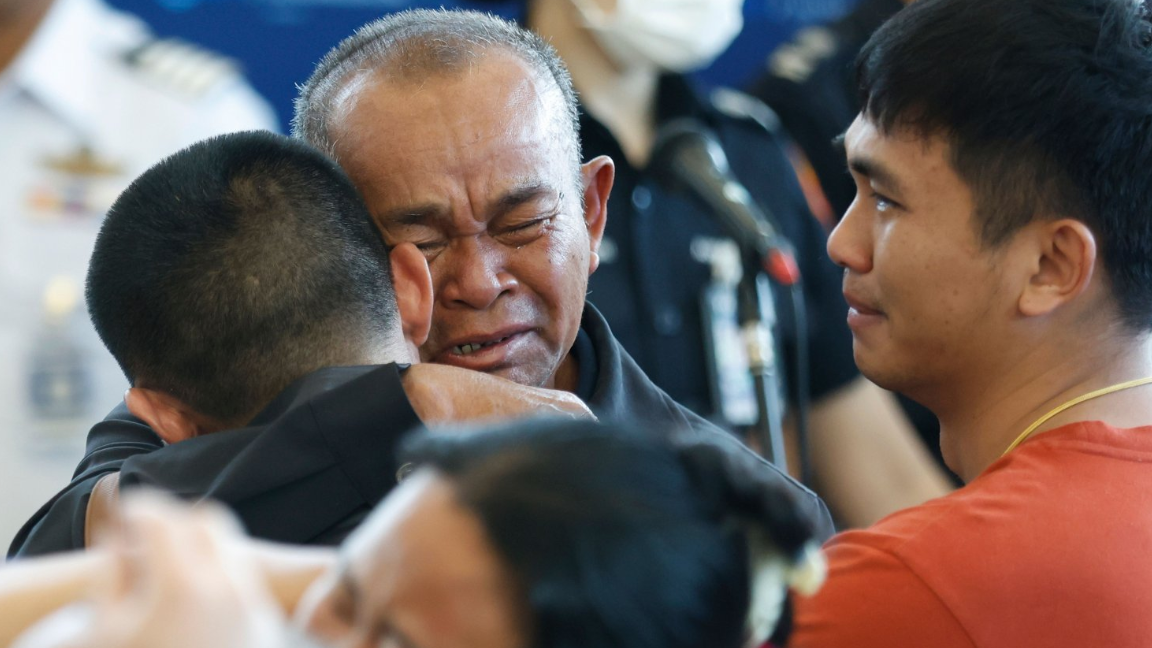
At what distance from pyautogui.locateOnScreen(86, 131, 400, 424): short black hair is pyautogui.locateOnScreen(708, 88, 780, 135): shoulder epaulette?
1833 millimetres

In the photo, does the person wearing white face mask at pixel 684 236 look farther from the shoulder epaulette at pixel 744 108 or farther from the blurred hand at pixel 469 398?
the blurred hand at pixel 469 398

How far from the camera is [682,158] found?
7.09ft

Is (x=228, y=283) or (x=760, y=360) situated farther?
(x=760, y=360)

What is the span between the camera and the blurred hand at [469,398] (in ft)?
3.99

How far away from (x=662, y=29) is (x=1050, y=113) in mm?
1645

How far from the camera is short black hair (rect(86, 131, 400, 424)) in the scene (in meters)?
1.26

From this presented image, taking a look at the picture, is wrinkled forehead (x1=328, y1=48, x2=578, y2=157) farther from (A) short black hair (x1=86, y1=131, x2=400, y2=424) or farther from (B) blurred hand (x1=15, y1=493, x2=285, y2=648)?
(B) blurred hand (x1=15, y1=493, x2=285, y2=648)

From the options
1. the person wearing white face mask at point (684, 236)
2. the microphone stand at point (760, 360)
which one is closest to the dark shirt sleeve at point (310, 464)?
the microphone stand at point (760, 360)

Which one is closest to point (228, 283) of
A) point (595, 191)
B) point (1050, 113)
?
point (595, 191)

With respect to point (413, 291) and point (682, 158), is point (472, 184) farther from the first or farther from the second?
point (682, 158)

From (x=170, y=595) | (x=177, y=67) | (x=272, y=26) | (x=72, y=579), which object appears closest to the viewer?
(x=170, y=595)

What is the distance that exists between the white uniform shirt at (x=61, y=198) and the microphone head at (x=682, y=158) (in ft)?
2.50

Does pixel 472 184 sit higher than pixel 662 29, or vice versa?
pixel 472 184

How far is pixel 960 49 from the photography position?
1447 millimetres
